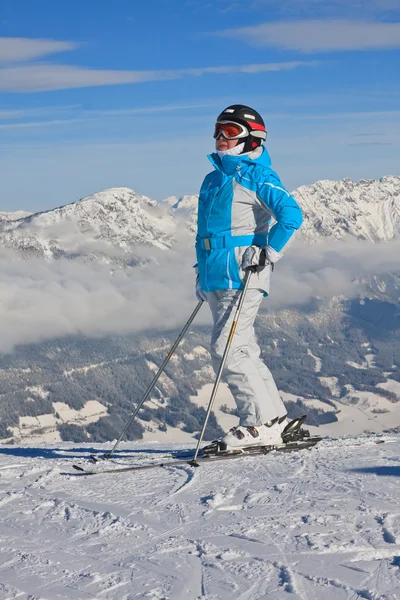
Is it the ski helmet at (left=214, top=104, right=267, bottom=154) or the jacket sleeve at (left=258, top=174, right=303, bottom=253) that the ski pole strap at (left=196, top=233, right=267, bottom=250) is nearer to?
the jacket sleeve at (left=258, top=174, right=303, bottom=253)

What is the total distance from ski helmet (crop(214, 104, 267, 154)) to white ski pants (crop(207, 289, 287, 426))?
4.81 ft

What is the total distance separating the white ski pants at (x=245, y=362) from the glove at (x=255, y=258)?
1.11 ft

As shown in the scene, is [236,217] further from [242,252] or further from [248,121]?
[248,121]

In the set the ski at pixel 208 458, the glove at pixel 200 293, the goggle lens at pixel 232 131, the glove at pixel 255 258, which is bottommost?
the ski at pixel 208 458

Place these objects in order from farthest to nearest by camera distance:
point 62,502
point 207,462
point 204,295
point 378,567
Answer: point 204,295, point 207,462, point 62,502, point 378,567

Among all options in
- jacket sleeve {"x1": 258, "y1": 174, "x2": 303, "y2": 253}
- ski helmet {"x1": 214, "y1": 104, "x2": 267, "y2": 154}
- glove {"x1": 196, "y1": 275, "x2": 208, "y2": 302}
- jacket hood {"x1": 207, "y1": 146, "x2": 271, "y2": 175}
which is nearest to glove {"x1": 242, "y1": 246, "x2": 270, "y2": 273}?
jacket sleeve {"x1": 258, "y1": 174, "x2": 303, "y2": 253}

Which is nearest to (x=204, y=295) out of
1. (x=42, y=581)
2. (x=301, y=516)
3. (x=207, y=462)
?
(x=207, y=462)

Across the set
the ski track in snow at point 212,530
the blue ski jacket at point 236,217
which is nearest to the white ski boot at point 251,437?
the ski track in snow at point 212,530

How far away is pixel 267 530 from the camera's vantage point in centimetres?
468

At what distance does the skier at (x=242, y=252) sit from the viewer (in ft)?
23.9

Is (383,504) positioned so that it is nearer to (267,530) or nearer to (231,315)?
(267,530)

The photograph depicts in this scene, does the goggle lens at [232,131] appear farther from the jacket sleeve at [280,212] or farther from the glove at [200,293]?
the glove at [200,293]

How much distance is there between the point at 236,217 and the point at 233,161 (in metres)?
0.56

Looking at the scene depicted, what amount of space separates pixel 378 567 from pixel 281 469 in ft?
8.25
